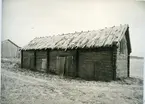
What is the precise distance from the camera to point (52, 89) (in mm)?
2654

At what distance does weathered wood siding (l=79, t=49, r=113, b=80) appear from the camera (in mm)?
2639

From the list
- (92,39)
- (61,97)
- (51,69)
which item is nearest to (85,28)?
(92,39)

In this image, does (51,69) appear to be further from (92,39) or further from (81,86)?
(92,39)

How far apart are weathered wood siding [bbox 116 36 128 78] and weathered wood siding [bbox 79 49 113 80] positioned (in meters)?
0.09

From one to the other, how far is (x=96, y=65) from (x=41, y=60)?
2.07 ft

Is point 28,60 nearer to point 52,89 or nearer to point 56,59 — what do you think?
point 56,59

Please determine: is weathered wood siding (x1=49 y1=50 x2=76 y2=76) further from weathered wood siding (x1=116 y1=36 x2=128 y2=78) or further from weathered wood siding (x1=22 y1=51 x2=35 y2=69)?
weathered wood siding (x1=116 y1=36 x2=128 y2=78)

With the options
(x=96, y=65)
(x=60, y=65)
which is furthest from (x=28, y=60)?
(x=96, y=65)

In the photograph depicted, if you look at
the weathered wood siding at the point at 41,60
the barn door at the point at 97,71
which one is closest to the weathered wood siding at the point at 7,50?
the weathered wood siding at the point at 41,60

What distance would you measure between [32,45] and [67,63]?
45 centimetres

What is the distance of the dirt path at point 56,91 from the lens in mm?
2631

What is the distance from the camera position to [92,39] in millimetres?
2705

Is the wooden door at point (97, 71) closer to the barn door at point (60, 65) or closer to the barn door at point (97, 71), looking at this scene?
the barn door at point (97, 71)

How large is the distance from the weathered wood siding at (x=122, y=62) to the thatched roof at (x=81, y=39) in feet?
0.37
